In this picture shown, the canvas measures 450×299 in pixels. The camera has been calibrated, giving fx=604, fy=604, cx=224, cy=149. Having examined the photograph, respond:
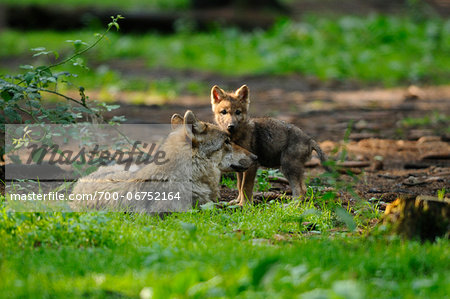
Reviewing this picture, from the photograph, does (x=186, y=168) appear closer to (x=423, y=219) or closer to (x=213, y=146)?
(x=213, y=146)

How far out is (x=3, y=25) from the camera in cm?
2447

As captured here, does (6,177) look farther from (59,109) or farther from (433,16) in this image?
(433,16)

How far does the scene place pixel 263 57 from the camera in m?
19.4

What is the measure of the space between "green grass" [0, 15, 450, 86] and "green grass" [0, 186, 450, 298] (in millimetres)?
12273

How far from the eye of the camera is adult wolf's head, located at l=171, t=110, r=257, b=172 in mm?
6641

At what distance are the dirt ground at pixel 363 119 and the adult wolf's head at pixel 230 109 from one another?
0.93 m

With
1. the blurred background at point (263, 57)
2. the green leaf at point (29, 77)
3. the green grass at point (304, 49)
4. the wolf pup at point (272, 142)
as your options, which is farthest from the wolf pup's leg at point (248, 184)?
the green grass at point (304, 49)

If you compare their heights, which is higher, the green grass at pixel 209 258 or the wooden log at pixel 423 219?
the wooden log at pixel 423 219

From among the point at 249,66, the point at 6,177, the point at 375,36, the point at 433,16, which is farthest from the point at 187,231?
the point at 433,16

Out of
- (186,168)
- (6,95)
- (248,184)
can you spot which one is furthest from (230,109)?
(6,95)

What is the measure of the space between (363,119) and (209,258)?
8708 millimetres

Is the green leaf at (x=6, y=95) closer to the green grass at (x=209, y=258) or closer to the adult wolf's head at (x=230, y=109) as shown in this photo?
the green grass at (x=209, y=258)

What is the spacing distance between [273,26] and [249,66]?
487cm

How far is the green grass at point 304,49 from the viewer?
18219 millimetres
